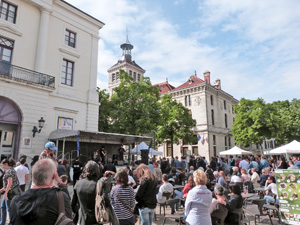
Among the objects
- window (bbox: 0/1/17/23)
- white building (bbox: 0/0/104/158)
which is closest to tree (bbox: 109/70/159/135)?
white building (bbox: 0/0/104/158)

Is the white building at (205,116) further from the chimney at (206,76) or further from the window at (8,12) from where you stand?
the window at (8,12)

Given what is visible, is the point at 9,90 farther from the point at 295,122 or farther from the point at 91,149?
the point at 295,122

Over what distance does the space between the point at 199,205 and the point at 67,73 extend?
55.6 ft

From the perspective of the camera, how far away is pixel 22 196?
2.09 metres

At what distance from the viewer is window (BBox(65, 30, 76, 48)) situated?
1829 cm

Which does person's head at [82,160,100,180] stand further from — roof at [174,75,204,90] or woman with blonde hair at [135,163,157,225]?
roof at [174,75,204,90]

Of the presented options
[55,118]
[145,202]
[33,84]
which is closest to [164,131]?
[55,118]

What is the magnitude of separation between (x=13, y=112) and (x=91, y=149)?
693 centimetres

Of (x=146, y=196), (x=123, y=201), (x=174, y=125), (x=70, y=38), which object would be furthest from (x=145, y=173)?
(x=174, y=125)

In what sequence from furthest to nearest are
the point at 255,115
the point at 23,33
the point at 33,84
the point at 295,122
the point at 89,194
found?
the point at 295,122 → the point at 255,115 → the point at 23,33 → the point at 33,84 → the point at 89,194

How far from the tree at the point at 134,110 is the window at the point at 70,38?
28.4 feet

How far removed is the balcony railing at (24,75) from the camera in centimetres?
1354

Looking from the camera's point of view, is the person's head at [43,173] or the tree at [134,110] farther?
the tree at [134,110]

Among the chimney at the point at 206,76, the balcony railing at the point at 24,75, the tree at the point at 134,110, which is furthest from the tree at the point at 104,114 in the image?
the chimney at the point at 206,76
